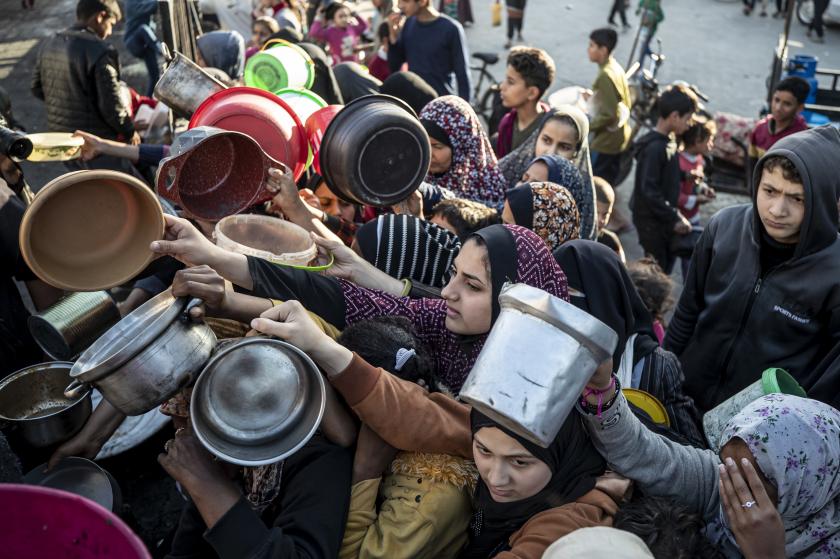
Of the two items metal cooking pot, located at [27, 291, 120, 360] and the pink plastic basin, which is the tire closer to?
metal cooking pot, located at [27, 291, 120, 360]

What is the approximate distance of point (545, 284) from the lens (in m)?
2.28

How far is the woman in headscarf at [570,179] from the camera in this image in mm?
3621

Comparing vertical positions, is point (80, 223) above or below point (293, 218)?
above

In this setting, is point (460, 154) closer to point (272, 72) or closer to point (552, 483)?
point (272, 72)

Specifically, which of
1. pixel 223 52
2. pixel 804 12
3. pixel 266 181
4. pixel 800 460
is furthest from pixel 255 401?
pixel 804 12

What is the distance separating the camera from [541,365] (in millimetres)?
1559

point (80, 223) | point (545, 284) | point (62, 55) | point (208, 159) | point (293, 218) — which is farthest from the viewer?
point (62, 55)

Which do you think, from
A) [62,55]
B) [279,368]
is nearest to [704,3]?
[62,55]

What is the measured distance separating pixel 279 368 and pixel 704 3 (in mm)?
16290

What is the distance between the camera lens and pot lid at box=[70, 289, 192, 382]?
5.54 feet

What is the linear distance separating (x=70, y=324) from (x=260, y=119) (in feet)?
3.57

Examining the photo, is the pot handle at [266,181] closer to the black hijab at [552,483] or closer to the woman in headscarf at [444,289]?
the woman in headscarf at [444,289]

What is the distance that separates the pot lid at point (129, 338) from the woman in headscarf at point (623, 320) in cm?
140

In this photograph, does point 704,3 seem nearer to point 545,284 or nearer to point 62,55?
point 62,55
